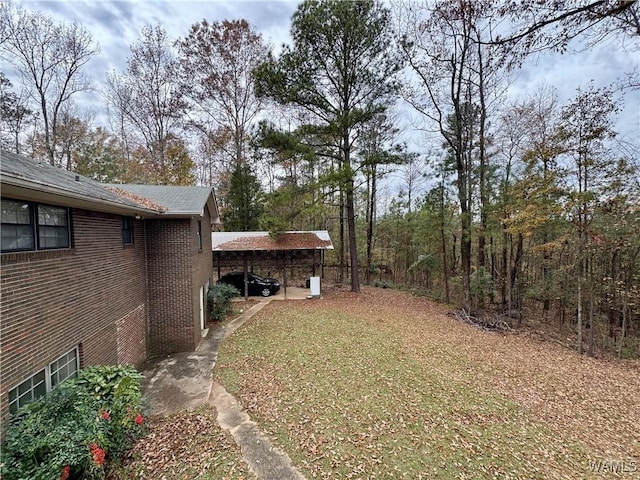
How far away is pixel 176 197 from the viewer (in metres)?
8.96

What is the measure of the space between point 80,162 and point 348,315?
1985 cm

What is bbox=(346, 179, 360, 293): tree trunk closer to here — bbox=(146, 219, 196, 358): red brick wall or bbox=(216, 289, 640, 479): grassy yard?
bbox=(216, 289, 640, 479): grassy yard

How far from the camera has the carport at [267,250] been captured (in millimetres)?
15095

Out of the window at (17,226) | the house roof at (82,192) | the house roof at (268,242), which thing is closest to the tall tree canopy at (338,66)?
the house roof at (268,242)

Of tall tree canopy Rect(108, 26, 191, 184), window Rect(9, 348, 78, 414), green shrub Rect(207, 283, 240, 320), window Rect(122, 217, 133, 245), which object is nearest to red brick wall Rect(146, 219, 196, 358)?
window Rect(122, 217, 133, 245)

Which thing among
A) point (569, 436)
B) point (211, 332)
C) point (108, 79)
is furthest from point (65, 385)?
point (108, 79)

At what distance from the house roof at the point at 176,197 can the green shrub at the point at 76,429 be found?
4.43 meters

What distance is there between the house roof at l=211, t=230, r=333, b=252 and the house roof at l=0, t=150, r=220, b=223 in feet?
9.42

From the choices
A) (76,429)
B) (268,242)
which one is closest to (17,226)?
(76,429)

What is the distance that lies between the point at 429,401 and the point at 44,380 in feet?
22.5

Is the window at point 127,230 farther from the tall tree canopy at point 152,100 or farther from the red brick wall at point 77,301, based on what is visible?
the tall tree canopy at point 152,100

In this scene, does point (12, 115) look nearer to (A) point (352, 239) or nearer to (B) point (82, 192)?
(B) point (82, 192)

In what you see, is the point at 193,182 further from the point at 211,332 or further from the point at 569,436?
the point at 569,436

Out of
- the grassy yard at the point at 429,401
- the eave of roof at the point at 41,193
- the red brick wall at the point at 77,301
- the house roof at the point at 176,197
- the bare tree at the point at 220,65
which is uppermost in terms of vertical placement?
the bare tree at the point at 220,65
